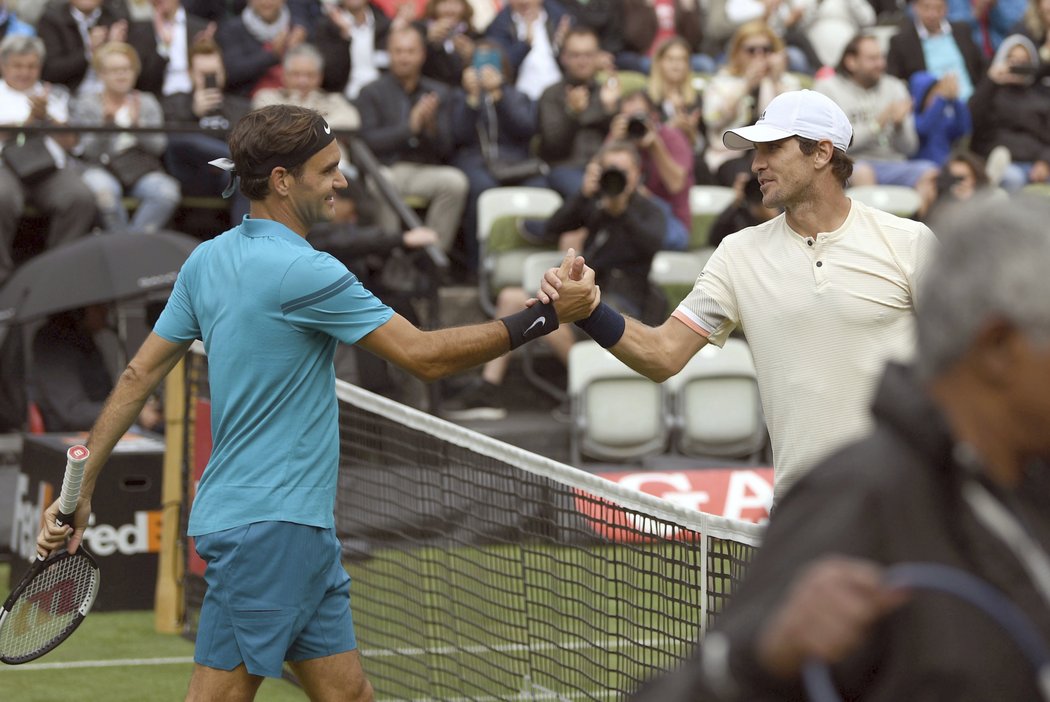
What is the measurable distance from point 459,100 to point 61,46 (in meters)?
3.02

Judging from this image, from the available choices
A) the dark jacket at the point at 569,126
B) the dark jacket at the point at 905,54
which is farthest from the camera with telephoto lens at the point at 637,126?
the dark jacket at the point at 905,54

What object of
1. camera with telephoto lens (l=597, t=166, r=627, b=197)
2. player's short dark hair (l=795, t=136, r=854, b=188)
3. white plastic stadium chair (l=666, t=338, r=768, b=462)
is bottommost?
white plastic stadium chair (l=666, t=338, r=768, b=462)

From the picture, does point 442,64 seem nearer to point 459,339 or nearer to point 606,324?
point 606,324

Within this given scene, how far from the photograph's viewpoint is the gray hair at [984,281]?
2.12 meters

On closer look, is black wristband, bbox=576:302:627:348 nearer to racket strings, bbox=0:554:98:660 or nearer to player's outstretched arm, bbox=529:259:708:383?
player's outstretched arm, bbox=529:259:708:383

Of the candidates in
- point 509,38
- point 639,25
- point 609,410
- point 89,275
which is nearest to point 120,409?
point 89,275

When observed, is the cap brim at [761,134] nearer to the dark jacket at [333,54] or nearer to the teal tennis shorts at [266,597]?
the teal tennis shorts at [266,597]

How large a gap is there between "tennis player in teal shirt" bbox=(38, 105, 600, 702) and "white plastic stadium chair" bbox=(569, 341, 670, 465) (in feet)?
21.1

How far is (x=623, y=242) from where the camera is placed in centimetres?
1199

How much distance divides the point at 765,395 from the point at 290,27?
358 inches

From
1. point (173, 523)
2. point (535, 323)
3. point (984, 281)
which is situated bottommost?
point (173, 523)

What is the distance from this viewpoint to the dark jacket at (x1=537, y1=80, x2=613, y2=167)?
13250 millimetres

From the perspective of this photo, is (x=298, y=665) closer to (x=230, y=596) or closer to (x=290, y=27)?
(x=230, y=596)

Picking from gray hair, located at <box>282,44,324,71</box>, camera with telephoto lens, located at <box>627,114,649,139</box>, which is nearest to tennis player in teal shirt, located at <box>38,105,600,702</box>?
gray hair, located at <box>282,44,324,71</box>
